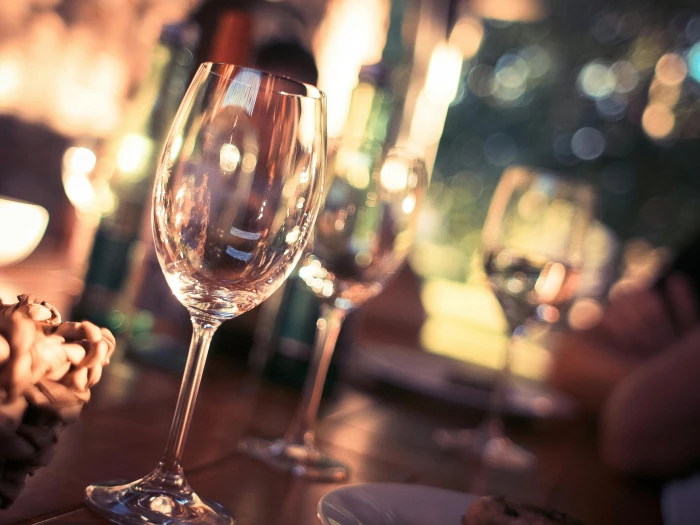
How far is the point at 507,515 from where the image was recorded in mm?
409

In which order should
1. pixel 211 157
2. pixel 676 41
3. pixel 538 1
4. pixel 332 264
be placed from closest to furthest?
pixel 211 157
pixel 332 264
pixel 538 1
pixel 676 41

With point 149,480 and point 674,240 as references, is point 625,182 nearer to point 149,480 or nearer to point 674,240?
point 674,240

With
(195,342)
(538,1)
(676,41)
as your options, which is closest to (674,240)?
(676,41)

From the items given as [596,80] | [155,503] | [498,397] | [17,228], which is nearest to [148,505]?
[155,503]

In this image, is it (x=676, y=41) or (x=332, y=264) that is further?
(x=676, y=41)

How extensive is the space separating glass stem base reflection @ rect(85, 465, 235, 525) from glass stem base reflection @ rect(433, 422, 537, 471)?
1.28 feet

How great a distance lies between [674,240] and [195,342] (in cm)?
414

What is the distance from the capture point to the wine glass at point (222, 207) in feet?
1.26

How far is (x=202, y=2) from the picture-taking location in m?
0.79

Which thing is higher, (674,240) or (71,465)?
(674,240)

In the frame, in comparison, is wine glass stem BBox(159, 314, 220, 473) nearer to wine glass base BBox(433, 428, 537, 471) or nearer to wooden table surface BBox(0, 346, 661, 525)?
wooden table surface BBox(0, 346, 661, 525)

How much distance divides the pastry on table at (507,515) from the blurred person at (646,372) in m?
0.45

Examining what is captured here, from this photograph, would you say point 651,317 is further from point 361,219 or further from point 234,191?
point 234,191

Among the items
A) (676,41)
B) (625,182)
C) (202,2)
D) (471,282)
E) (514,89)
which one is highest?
(676,41)
